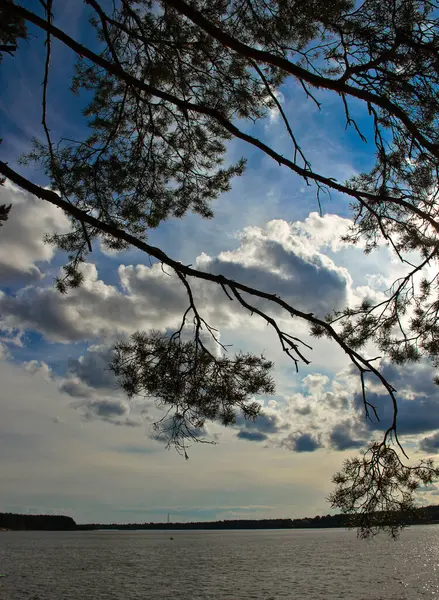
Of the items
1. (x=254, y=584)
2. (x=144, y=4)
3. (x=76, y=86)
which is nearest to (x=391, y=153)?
(x=144, y=4)

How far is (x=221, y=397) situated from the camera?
4750 millimetres

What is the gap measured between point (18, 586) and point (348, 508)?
22.4 meters

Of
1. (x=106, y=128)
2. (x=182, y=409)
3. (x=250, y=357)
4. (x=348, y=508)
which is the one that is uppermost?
(x=106, y=128)

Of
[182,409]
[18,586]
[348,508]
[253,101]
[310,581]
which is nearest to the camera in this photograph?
[348,508]

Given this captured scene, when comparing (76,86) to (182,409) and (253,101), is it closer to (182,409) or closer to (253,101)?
(253,101)

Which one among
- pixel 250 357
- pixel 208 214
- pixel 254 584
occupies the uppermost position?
pixel 208 214

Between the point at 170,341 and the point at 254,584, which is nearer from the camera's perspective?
the point at 170,341

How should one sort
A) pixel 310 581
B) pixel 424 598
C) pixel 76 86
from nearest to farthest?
pixel 76 86 → pixel 424 598 → pixel 310 581

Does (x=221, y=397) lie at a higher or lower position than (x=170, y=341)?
lower

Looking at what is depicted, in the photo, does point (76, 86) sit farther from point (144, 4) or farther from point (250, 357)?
point (250, 357)

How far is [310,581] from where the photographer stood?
2352 cm

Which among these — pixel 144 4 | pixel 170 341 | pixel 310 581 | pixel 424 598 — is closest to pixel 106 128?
pixel 144 4

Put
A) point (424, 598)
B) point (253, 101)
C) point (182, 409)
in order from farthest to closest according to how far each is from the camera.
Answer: point (424, 598)
point (253, 101)
point (182, 409)

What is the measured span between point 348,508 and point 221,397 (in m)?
1.53
